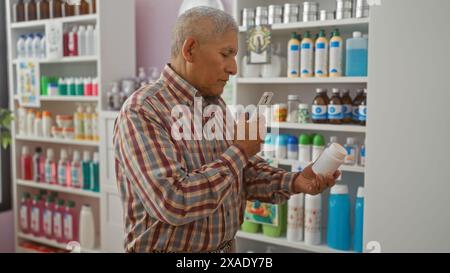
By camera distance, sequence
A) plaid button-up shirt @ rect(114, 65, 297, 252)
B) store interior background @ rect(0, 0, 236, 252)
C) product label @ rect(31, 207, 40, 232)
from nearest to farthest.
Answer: plaid button-up shirt @ rect(114, 65, 297, 252)
store interior background @ rect(0, 0, 236, 252)
product label @ rect(31, 207, 40, 232)

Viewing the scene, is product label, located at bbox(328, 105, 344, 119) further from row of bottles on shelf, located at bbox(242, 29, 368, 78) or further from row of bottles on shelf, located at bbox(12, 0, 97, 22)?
row of bottles on shelf, located at bbox(12, 0, 97, 22)

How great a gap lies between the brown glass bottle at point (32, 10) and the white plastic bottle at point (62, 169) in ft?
3.80

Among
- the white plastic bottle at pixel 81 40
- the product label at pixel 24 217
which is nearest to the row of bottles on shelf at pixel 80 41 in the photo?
the white plastic bottle at pixel 81 40

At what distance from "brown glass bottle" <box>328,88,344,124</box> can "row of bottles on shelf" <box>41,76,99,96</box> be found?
6.13 feet

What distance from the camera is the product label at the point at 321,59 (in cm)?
266

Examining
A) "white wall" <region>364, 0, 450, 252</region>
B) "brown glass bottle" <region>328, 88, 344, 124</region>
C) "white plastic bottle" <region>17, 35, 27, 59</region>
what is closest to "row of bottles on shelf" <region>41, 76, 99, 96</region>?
"white plastic bottle" <region>17, 35, 27, 59</region>

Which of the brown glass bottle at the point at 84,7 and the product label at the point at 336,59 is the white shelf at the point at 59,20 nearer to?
the brown glass bottle at the point at 84,7

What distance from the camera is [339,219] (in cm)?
267

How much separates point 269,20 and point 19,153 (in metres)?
2.64

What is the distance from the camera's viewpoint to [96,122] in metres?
3.74

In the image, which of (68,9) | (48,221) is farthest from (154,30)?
(48,221)

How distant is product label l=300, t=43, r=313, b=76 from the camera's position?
8.91 ft
